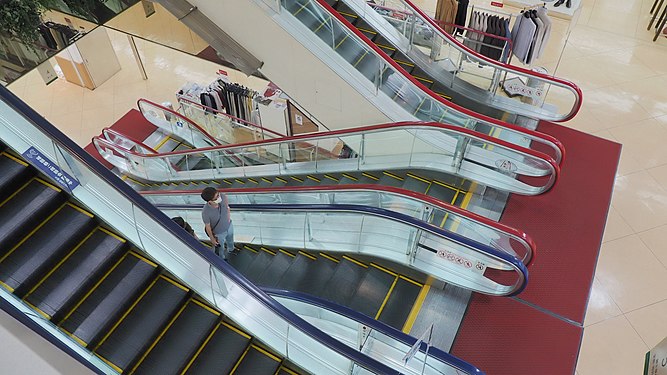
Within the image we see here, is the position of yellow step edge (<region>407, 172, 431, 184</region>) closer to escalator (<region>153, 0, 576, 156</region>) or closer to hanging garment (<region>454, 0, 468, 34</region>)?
escalator (<region>153, 0, 576, 156</region>)

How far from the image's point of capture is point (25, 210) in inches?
157

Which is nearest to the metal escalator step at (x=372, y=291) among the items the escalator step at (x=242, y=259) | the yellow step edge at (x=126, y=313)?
the escalator step at (x=242, y=259)

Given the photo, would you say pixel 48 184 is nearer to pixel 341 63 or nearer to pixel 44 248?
pixel 44 248

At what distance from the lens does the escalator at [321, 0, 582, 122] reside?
22.8ft

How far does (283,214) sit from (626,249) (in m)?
4.82

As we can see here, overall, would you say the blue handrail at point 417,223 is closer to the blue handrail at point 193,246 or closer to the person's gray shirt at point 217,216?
the person's gray shirt at point 217,216

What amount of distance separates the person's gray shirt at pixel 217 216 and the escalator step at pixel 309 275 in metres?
0.94

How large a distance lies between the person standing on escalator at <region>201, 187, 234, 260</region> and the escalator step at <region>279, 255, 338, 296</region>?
884 mm

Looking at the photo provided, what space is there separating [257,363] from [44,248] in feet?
6.66

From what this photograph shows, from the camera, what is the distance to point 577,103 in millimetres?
6223

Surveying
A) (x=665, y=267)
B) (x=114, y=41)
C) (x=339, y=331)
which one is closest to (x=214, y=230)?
(x=339, y=331)

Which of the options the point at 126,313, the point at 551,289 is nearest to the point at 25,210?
the point at 126,313

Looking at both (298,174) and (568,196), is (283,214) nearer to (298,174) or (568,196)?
(298,174)

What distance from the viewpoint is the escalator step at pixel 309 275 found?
17.8 ft
